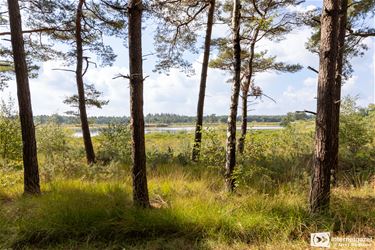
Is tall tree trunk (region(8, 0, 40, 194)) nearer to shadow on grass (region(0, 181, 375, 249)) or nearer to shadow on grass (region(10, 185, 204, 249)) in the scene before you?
shadow on grass (region(0, 181, 375, 249))

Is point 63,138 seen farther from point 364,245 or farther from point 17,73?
point 364,245

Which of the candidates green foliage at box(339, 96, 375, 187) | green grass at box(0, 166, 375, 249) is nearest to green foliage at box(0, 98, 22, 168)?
green grass at box(0, 166, 375, 249)

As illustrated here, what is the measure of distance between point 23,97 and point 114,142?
5.47 meters

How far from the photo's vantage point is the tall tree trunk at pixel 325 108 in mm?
4020

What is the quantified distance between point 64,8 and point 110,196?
6.24 m

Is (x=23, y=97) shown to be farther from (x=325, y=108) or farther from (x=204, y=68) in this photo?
(x=204, y=68)

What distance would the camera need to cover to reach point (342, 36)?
272 inches

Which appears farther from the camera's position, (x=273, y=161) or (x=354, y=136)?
(x=354, y=136)

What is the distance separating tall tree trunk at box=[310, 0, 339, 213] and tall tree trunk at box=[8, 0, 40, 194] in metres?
5.20

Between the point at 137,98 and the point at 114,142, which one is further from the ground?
the point at 137,98

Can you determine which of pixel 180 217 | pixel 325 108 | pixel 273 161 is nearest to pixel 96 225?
pixel 180 217

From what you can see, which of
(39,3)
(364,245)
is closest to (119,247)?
(364,245)

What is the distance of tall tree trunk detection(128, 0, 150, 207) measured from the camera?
4.30m

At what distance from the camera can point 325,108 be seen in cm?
405
